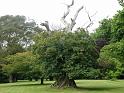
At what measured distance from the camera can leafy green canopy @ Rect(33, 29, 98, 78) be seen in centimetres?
3955

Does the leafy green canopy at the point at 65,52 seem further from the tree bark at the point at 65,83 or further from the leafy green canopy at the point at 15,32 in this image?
the leafy green canopy at the point at 15,32

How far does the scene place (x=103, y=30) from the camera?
2638 centimetres

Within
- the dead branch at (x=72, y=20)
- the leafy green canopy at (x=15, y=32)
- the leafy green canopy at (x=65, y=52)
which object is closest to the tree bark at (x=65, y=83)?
the leafy green canopy at (x=65, y=52)

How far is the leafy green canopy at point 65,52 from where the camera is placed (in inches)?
1557

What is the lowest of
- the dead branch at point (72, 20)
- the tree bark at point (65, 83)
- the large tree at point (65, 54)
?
the tree bark at point (65, 83)

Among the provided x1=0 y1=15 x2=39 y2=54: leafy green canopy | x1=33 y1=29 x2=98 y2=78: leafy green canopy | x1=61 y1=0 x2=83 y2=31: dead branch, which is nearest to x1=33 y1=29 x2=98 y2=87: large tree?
x1=33 y1=29 x2=98 y2=78: leafy green canopy

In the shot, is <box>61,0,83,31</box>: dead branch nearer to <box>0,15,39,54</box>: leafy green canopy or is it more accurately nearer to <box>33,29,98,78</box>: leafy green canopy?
<box>33,29,98,78</box>: leafy green canopy

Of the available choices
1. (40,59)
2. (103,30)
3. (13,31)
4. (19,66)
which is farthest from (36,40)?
(13,31)

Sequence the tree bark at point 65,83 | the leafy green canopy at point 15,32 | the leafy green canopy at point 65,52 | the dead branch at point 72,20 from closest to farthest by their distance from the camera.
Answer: the leafy green canopy at point 65,52
the tree bark at point 65,83
the dead branch at point 72,20
the leafy green canopy at point 15,32

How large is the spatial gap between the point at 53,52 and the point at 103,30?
1468cm

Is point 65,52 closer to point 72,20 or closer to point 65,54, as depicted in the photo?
point 65,54

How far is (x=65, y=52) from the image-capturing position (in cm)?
4022

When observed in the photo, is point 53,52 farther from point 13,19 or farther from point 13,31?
point 13,19

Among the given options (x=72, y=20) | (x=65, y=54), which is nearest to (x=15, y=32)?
(x=72, y=20)
